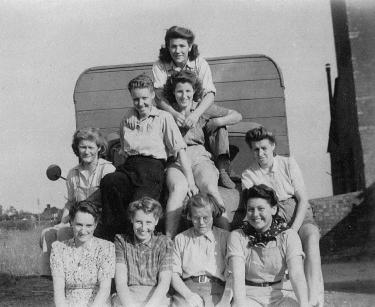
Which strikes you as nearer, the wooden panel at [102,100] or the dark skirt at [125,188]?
the dark skirt at [125,188]

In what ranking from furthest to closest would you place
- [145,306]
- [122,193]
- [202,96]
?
[202,96]
[122,193]
[145,306]

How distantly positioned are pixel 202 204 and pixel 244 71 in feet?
12.1

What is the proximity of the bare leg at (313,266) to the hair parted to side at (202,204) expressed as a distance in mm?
595

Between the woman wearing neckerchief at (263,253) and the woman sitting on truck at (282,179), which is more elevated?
the woman sitting on truck at (282,179)

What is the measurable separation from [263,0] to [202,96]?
4.94 feet

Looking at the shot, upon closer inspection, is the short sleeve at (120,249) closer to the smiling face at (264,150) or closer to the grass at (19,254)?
the smiling face at (264,150)

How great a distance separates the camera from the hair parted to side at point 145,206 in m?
3.60

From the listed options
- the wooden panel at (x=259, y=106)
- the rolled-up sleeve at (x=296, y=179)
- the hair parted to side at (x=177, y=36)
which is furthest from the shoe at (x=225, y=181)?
the wooden panel at (x=259, y=106)

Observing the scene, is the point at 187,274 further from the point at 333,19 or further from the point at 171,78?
the point at 333,19

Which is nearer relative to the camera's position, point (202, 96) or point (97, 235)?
point (97, 235)

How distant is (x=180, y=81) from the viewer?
14.1 feet

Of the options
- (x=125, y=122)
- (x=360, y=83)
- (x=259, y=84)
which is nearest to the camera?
(x=125, y=122)

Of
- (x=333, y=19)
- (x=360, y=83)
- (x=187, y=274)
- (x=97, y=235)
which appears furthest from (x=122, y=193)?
(x=333, y=19)

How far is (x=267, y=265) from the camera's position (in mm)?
3617
